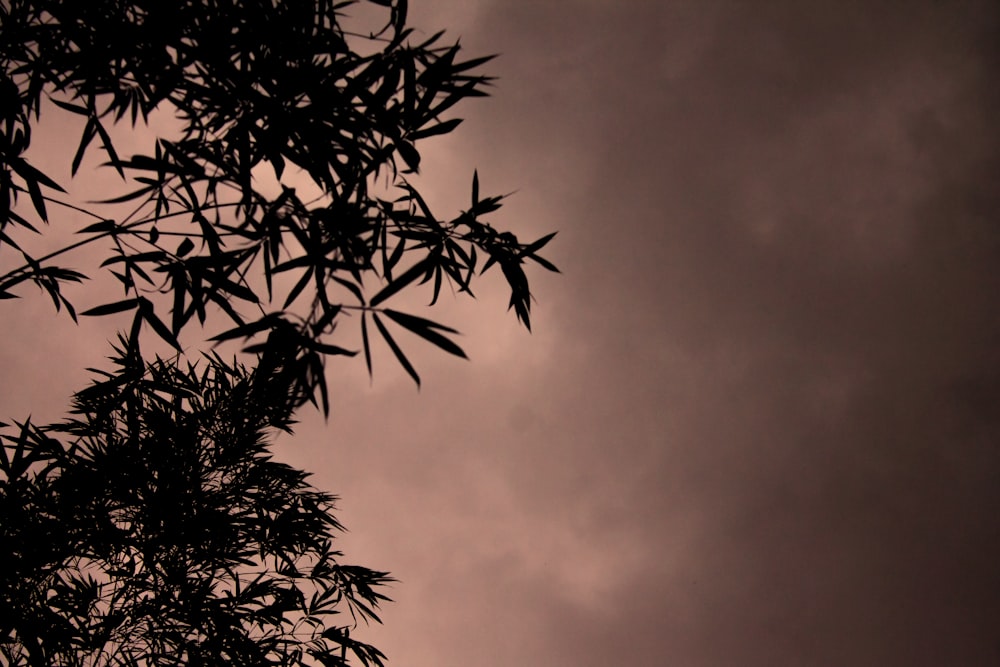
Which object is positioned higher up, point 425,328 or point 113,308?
point 113,308

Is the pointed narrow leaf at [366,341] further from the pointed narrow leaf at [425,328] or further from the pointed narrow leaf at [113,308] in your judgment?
the pointed narrow leaf at [113,308]

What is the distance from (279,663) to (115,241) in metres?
2.43

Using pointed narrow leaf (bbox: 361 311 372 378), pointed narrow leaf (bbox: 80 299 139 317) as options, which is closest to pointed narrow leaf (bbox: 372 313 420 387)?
pointed narrow leaf (bbox: 361 311 372 378)

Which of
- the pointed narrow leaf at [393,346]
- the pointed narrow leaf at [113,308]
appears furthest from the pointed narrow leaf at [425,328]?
the pointed narrow leaf at [113,308]

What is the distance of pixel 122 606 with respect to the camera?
3045 mm

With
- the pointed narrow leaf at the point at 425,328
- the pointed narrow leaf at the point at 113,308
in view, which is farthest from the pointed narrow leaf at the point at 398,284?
the pointed narrow leaf at the point at 113,308

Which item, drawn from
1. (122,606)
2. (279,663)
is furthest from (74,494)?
(279,663)

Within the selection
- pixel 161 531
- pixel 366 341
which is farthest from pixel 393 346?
pixel 161 531

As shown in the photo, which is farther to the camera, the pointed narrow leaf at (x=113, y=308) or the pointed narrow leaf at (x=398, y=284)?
the pointed narrow leaf at (x=113, y=308)

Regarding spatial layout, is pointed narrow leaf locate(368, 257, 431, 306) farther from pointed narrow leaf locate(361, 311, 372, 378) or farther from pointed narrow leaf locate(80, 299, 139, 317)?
pointed narrow leaf locate(80, 299, 139, 317)

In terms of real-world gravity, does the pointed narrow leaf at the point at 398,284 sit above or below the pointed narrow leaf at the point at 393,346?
above

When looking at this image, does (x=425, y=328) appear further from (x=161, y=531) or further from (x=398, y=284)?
(x=161, y=531)

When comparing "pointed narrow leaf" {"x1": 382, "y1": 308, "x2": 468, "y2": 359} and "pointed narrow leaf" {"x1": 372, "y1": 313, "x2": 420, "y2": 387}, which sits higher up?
"pointed narrow leaf" {"x1": 382, "y1": 308, "x2": 468, "y2": 359}

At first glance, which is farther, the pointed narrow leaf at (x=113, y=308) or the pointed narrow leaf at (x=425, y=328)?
the pointed narrow leaf at (x=113, y=308)
